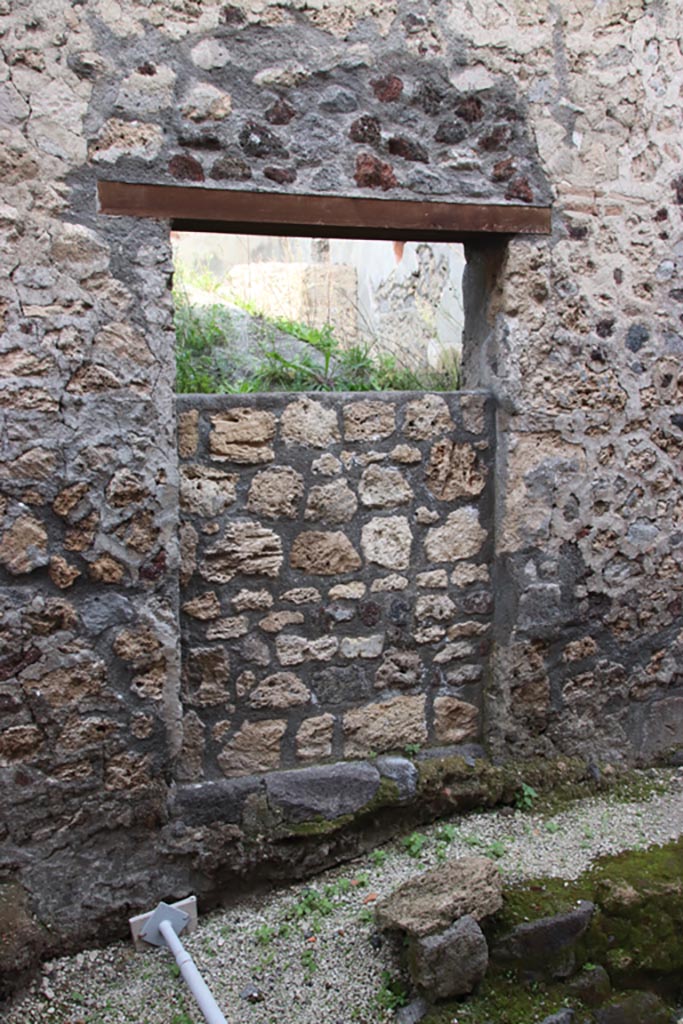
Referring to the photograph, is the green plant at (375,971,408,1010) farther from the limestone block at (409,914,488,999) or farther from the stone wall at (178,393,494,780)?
the stone wall at (178,393,494,780)

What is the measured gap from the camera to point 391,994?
99.3 inches

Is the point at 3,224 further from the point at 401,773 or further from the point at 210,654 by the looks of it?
the point at 401,773

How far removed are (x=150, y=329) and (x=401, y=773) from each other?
173 centimetres

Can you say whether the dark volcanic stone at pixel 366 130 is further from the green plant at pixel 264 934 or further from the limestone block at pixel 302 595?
the green plant at pixel 264 934

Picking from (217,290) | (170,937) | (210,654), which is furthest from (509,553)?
(217,290)

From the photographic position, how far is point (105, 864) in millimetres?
2736

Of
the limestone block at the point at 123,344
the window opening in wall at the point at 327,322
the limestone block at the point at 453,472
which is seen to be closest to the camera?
the limestone block at the point at 123,344

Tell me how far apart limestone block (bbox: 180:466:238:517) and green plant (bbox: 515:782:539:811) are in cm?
153

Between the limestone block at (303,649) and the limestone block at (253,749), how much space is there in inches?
9.0

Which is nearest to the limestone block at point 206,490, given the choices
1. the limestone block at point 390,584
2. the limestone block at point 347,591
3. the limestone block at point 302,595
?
the limestone block at point 302,595

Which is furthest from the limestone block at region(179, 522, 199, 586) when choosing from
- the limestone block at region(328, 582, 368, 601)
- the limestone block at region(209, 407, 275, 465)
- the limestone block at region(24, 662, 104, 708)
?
the limestone block at region(328, 582, 368, 601)

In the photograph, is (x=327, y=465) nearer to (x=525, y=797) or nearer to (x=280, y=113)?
(x=280, y=113)

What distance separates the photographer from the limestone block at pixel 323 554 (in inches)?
116

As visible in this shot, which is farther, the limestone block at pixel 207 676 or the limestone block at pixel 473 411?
the limestone block at pixel 473 411
